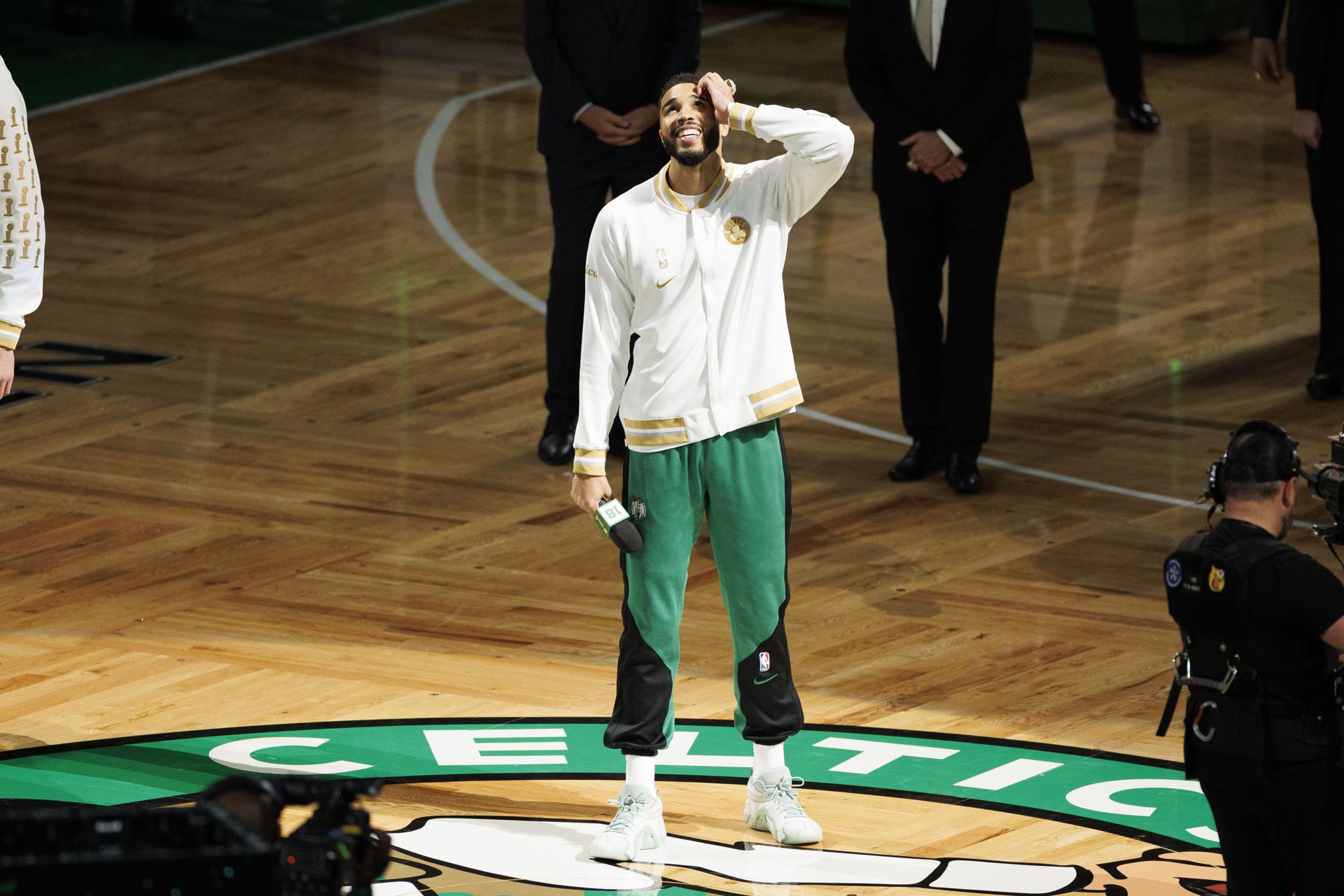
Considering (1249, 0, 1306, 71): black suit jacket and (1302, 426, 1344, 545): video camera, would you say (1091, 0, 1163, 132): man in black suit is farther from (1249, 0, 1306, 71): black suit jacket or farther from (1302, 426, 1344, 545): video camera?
(1302, 426, 1344, 545): video camera

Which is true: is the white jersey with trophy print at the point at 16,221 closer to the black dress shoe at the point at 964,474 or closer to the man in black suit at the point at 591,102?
the man in black suit at the point at 591,102

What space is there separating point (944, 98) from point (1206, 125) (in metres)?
6.66

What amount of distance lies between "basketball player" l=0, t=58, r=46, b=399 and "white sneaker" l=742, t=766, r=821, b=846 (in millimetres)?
1976

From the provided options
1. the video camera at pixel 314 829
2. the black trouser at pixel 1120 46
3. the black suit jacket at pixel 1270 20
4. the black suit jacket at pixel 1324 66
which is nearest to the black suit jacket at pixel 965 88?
the black suit jacket at pixel 1324 66

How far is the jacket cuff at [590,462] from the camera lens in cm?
531

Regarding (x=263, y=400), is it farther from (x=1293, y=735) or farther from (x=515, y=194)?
(x=1293, y=735)

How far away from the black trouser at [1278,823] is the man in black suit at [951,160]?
3.80 meters

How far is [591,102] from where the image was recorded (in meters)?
8.38

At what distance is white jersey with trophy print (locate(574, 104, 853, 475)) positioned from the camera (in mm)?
5266

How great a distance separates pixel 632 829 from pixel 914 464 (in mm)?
3390

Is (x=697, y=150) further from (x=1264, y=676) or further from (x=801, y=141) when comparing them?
(x=1264, y=676)

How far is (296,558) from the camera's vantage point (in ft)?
25.0

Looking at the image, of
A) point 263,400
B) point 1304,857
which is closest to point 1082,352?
point 263,400

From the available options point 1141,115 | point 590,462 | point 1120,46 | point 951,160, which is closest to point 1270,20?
point 951,160
